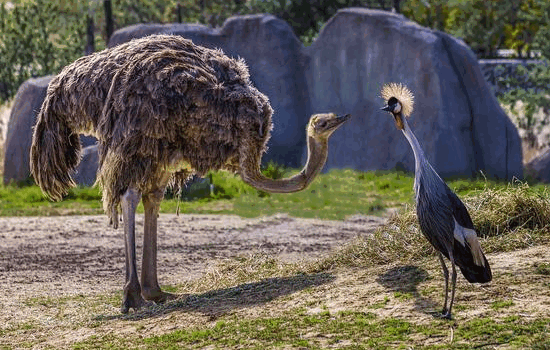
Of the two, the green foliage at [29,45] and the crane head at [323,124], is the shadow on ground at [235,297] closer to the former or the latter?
the crane head at [323,124]

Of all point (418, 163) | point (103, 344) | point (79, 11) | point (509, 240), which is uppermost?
point (79, 11)

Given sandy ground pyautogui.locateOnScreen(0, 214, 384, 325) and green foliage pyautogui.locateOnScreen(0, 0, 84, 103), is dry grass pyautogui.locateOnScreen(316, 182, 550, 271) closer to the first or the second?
sandy ground pyautogui.locateOnScreen(0, 214, 384, 325)

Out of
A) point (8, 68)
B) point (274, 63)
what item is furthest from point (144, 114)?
point (8, 68)

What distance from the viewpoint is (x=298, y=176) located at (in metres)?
8.45

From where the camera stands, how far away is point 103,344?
6898 millimetres

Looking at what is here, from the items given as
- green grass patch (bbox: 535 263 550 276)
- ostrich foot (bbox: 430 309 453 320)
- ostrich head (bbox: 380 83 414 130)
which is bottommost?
ostrich foot (bbox: 430 309 453 320)

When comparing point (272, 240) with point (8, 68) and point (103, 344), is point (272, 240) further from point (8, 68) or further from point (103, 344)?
point (8, 68)

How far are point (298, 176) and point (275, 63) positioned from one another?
9.07 metres

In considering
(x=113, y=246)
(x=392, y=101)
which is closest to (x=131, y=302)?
(x=392, y=101)

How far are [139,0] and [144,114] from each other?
17201 millimetres

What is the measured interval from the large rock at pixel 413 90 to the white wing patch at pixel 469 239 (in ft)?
31.0

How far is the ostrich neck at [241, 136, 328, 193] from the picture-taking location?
8.40 m

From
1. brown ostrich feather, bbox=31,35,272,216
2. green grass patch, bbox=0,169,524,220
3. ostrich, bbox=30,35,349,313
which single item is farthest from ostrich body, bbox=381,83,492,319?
green grass patch, bbox=0,169,524,220

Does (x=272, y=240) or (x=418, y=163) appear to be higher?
(x=418, y=163)
